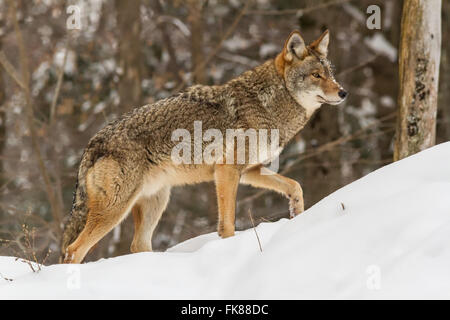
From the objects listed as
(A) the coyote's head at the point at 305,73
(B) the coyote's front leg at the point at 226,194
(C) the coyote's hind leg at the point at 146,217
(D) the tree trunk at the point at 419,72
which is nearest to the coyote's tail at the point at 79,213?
(C) the coyote's hind leg at the point at 146,217

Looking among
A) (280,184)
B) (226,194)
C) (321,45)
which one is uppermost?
(321,45)

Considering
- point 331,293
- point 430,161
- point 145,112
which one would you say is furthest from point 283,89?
point 331,293

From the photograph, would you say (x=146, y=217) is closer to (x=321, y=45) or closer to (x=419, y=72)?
(x=321, y=45)

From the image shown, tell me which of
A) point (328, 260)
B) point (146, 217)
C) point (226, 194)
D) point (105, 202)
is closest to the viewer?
point (328, 260)

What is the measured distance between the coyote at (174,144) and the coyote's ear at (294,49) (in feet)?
0.04

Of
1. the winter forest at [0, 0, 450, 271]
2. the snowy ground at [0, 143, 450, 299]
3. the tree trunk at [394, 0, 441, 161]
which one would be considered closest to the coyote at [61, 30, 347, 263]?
the tree trunk at [394, 0, 441, 161]

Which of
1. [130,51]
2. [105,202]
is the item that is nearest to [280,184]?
[105,202]

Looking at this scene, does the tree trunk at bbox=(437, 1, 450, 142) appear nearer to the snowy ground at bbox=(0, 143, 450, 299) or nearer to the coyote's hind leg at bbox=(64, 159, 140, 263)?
the coyote's hind leg at bbox=(64, 159, 140, 263)

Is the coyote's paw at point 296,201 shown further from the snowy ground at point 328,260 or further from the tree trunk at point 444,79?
the tree trunk at point 444,79

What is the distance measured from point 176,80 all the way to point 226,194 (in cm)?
804

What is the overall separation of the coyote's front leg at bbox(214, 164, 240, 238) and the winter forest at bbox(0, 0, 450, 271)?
4.63m

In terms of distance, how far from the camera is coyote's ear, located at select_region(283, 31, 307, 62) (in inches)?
245

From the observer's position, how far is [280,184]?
630 centimetres

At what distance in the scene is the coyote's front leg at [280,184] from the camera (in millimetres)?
6270
